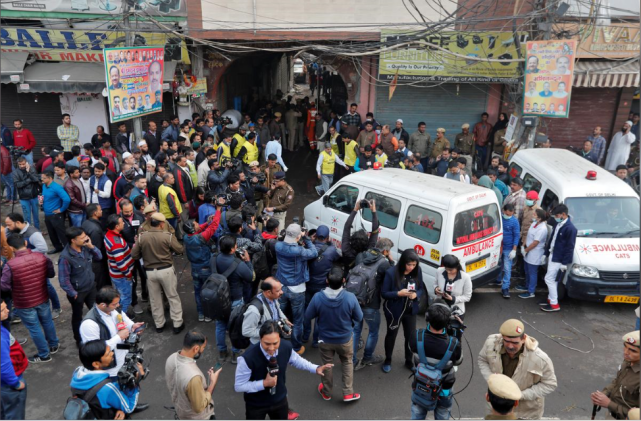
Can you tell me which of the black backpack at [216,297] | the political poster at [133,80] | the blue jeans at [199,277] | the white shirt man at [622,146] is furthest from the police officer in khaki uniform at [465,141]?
the black backpack at [216,297]

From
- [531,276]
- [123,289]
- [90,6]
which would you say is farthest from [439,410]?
[90,6]

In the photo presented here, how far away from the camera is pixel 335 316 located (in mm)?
5430

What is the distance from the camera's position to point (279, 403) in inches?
182

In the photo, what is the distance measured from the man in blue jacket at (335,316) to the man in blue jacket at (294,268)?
0.76 metres

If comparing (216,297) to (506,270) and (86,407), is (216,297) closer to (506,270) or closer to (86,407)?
(86,407)

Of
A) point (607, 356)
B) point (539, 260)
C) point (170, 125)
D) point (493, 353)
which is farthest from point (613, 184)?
point (170, 125)

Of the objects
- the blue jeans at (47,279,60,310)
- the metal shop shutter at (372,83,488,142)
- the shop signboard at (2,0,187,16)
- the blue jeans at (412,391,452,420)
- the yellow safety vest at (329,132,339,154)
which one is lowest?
the blue jeans at (47,279,60,310)

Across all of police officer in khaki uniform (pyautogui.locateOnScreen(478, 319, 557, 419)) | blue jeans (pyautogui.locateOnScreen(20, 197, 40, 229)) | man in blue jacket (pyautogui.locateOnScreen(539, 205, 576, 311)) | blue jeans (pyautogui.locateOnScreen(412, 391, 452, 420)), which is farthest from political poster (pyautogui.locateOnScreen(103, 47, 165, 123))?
police officer in khaki uniform (pyautogui.locateOnScreen(478, 319, 557, 419))

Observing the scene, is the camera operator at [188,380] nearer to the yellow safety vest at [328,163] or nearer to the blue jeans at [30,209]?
the blue jeans at [30,209]

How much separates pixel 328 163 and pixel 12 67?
28.7 feet

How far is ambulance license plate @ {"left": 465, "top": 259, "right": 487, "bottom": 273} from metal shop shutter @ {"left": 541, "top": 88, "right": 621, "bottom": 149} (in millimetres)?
9113

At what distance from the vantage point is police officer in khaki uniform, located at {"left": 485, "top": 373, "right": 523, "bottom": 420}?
3.66 meters

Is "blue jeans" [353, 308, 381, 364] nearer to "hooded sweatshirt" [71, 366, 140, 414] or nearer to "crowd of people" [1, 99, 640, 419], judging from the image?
"crowd of people" [1, 99, 640, 419]

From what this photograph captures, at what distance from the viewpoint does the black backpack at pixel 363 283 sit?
5.88 meters
